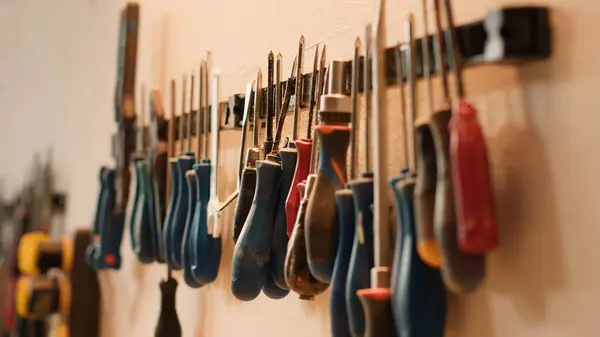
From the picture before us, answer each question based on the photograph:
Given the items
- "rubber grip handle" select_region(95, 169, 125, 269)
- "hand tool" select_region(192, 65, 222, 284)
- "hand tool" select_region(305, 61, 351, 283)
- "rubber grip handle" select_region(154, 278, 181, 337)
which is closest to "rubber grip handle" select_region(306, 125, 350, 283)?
"hand tool" select_region(305, 61, 351, 283)

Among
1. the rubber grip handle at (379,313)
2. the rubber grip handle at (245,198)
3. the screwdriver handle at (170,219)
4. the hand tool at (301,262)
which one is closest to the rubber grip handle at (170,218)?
the screwdriver handle at (170,219)

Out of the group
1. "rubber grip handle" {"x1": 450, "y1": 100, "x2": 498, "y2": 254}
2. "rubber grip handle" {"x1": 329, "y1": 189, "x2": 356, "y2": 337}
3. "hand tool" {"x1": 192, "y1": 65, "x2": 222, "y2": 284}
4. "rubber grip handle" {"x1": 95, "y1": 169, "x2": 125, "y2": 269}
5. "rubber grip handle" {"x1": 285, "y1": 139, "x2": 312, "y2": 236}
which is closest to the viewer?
"rubber grip handle" {"x1": 450, "y1": 100, "x2": 498, "y2": 254}

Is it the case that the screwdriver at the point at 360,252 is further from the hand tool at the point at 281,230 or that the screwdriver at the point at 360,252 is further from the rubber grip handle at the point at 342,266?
the hand tool at the point at 281,230

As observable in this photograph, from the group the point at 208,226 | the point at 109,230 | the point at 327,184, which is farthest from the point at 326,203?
the point at 109,230

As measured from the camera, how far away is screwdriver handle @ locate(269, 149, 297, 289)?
0.59 m

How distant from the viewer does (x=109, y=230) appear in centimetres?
105

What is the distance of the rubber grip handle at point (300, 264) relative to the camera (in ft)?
1.66

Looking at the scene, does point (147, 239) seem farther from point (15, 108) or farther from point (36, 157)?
point (15, 108)

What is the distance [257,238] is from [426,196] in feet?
0.77

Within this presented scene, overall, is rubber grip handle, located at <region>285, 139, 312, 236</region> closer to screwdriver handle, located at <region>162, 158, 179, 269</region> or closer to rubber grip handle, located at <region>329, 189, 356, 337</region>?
rubber grip handle, located at <region>329, 189, 356, 337</region>

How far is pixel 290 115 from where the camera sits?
0.68 meters

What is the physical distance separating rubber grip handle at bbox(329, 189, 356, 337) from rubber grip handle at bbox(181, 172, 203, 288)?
1.05 ft

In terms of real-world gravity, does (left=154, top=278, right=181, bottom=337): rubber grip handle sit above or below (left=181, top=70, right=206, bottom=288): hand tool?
below

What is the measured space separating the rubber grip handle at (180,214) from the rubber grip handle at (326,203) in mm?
358
